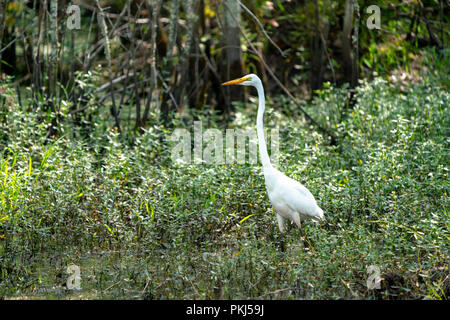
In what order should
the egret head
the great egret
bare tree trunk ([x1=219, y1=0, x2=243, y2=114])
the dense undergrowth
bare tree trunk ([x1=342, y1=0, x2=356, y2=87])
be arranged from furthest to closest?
bare tree trunk ([x1=219, y1=0, x2=243, y2=114]) < bare tree trunk ([x1=342, y1=0, x2=356, y2=87]) < the egret head < the great egret < the dense undergrowth

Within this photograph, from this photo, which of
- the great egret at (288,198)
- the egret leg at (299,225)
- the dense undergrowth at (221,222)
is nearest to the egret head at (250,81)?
the great egret at (288,198)

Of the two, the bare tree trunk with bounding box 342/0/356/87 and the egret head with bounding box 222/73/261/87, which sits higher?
the bare tree trunk with bounding box 342/0/356/87

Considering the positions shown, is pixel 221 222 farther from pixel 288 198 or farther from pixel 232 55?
pixel 232 55

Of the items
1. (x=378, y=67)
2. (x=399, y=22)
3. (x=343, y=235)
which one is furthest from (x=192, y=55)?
(x=343, y=235)

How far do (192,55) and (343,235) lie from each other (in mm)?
5567

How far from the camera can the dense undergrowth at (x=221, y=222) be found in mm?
3912

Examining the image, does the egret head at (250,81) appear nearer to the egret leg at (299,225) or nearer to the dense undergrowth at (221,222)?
the dense undergrowth at (221,222)

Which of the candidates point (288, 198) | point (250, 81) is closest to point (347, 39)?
point (250, 81)

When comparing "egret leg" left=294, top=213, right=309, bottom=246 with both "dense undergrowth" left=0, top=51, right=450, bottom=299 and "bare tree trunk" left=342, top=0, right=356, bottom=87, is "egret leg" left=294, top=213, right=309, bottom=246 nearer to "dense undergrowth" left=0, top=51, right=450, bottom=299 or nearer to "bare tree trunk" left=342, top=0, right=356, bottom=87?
"dense undergrowth" left=0, top=51, right=450, bottom=299

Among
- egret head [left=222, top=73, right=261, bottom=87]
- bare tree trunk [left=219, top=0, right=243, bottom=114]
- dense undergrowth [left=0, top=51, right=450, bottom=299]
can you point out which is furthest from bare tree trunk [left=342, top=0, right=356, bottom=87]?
egret head [left=222, top=73, right=261, bottom=87]

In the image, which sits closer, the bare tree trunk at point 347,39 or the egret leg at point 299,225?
the egret leg at point 299,225

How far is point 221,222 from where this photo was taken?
5.03m

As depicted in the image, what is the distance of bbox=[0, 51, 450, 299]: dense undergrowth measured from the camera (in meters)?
3.91
